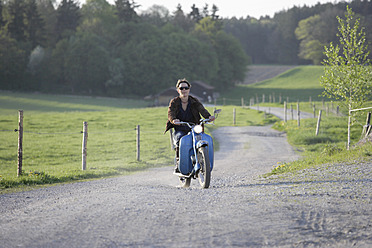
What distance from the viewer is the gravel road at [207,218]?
209 inches

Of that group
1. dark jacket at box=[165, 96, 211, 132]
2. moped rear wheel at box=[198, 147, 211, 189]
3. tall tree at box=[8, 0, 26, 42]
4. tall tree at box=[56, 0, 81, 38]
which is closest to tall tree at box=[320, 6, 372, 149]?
dark jacket at box=[165, 96, 211, 132]

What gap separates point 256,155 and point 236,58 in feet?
322

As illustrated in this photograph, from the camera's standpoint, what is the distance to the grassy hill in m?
100

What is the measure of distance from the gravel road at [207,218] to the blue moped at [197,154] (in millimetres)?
713

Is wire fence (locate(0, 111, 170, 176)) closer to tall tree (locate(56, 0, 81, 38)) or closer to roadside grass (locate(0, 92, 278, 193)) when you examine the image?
roadside grass (locate(0, 92, 278, 193))

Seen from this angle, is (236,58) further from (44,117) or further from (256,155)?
(256,155)

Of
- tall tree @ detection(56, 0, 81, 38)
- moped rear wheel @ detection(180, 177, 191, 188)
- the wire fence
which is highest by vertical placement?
tall tree @ detection(56, 0, 81, 38)

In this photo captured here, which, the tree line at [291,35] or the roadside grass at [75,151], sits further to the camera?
the tree line at [291,35]

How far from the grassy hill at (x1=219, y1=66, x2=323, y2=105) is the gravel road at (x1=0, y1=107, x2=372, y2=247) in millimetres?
78822

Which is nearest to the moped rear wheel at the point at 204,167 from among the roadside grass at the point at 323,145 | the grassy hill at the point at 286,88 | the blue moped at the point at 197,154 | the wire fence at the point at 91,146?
the blue moped at the point at 197,154

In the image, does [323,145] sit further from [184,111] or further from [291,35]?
[291,35]

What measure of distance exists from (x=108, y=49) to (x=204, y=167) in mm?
96832

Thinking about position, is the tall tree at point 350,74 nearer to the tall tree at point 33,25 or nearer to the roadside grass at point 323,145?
the roadside grass at point 323,145

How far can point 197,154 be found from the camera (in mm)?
9523
